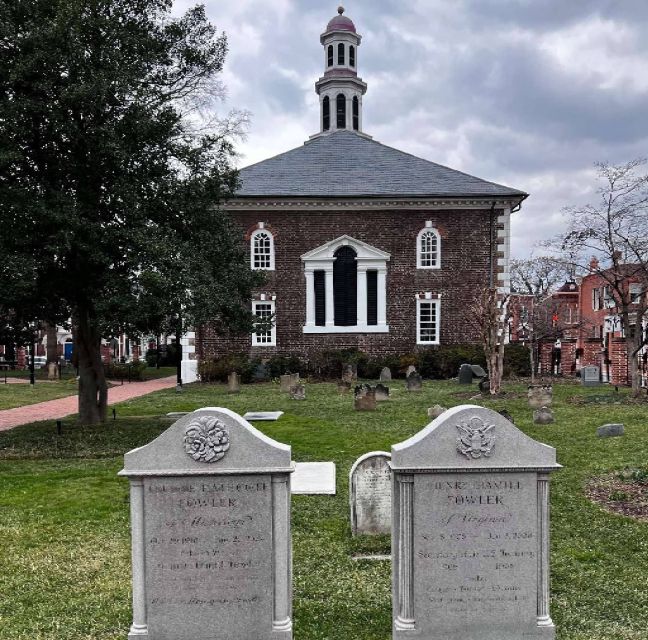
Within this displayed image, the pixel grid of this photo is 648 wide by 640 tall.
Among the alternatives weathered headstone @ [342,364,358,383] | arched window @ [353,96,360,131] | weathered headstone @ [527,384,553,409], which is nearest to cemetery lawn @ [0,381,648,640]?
weathered headstone @ [527,384,553,409]

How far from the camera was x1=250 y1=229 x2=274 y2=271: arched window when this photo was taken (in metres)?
30.0

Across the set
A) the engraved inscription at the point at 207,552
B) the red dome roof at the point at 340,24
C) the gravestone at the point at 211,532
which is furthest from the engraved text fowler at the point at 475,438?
the red dome roof at the point at 340,24

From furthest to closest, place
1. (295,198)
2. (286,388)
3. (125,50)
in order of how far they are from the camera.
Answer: (295,198) → (286,388) → (125,50)

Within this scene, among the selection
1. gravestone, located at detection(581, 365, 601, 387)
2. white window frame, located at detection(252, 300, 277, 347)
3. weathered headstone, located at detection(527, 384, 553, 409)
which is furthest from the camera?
white window frame, located at detection(252, 300, 277, 347)

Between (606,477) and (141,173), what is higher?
(141,173)

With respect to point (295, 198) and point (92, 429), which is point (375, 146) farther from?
point (92, 429)

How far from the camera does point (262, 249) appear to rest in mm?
30250

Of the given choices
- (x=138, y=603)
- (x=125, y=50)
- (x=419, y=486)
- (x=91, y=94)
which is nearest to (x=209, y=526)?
(x=138, y=603)

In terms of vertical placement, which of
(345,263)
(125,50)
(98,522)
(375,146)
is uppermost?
(375,146)

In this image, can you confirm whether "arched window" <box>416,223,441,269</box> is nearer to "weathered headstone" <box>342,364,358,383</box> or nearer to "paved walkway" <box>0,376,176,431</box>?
"weathered headstone" <box>342,364,358,383</box>

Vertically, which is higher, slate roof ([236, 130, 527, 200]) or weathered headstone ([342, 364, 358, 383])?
slate roof ([236, 130, 527, 200])

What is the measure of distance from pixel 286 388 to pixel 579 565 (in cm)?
1768

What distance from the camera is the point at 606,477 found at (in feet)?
31.4

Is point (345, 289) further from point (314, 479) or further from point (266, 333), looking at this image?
point (314, 479)
